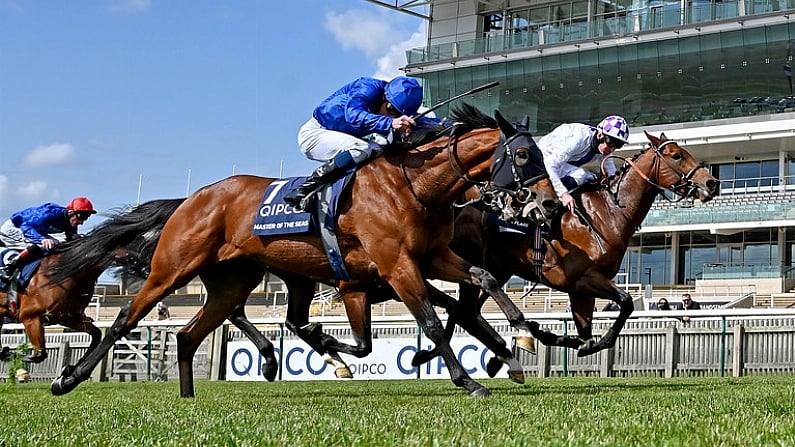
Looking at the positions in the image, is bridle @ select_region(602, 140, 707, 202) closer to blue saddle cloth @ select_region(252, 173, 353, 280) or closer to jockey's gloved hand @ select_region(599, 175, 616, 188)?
jockey's gloved hand @ select_region(599, 175, 616, 188)

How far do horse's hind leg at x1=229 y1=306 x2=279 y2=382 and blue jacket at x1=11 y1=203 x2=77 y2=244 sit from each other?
3443 mm

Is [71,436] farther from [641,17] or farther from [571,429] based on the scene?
[641,17]

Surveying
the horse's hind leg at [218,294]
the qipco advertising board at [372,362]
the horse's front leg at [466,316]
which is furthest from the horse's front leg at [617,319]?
the qipco advertising board at [372,362]

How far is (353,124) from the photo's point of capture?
8500 mm

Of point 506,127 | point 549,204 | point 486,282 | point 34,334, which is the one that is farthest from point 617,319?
point 34,334

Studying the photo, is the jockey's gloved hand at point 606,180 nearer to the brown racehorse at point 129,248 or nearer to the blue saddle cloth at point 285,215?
the blue saddle cloth at point 285,215

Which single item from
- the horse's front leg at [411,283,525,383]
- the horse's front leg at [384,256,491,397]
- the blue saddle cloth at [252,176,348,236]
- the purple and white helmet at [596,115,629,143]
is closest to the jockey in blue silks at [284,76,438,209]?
the blue saddle cloth at [252,176,348,236]

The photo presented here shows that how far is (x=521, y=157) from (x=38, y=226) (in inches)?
288

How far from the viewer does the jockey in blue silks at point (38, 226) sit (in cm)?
1289

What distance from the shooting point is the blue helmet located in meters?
8.61

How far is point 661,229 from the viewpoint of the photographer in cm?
4319

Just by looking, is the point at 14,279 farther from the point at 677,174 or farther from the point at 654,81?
the point at 654,81

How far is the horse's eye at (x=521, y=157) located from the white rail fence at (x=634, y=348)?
324 inches

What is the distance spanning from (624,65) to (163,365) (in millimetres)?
30543
